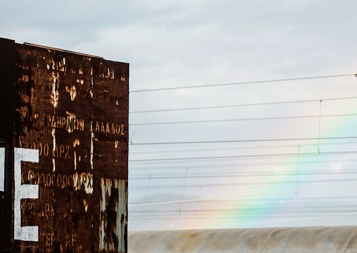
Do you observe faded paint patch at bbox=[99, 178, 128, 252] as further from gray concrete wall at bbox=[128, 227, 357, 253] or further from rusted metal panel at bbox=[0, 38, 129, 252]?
gray concrete wall at bbox=[128, 227, 357, 253]

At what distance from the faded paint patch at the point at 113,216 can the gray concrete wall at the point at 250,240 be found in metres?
12.2

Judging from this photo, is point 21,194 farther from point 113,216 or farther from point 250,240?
point 250,240

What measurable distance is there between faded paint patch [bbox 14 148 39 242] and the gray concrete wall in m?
13.6

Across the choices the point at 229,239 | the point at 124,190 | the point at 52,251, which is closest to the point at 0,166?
the point at 52,251

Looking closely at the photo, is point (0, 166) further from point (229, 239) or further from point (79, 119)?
point (229, 239)

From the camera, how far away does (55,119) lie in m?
9.42

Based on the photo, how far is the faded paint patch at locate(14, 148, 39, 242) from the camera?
29.3ft

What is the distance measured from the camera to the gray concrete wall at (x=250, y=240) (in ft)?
71.7

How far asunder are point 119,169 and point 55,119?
3.77 feet

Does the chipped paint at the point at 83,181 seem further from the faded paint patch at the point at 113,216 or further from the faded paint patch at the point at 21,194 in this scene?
the faded paint patch at the point at 21,194

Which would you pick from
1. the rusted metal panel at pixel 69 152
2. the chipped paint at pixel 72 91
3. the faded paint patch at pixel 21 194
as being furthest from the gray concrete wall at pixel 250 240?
the faded paint patch at pixel 21 194

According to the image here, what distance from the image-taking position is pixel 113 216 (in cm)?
1004

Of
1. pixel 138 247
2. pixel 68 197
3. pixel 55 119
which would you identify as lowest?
pixel 138 247

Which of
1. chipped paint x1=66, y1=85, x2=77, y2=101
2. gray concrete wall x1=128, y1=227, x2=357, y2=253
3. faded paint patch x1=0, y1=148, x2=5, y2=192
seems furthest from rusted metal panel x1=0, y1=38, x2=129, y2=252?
gray concrete wall x1=128, y1=227, x2=357, y2=253
